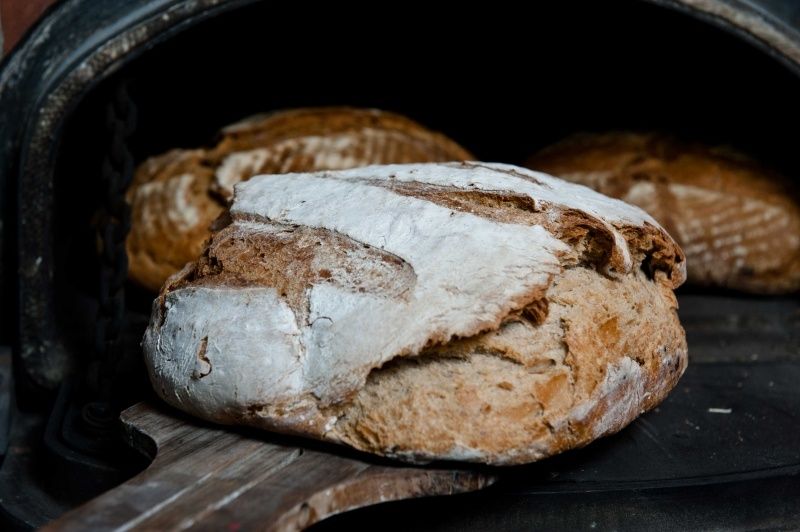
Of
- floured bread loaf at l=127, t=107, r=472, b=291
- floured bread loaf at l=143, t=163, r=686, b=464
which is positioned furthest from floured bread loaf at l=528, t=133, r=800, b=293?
floured bread loaf at l=143, t=163, r=686, b=464

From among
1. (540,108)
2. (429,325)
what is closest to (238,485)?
(429,325)

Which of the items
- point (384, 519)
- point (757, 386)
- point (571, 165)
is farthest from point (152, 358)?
point (571, 165)

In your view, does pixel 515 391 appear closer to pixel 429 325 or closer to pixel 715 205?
pixel 429 325

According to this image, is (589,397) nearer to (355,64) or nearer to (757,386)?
(757,386)

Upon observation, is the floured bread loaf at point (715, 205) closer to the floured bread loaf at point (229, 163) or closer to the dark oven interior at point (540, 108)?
the dark oven interior at point (540, 108)

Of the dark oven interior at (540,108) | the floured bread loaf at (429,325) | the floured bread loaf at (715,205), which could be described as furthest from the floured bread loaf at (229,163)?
the floured bread loaf at (429,325)
